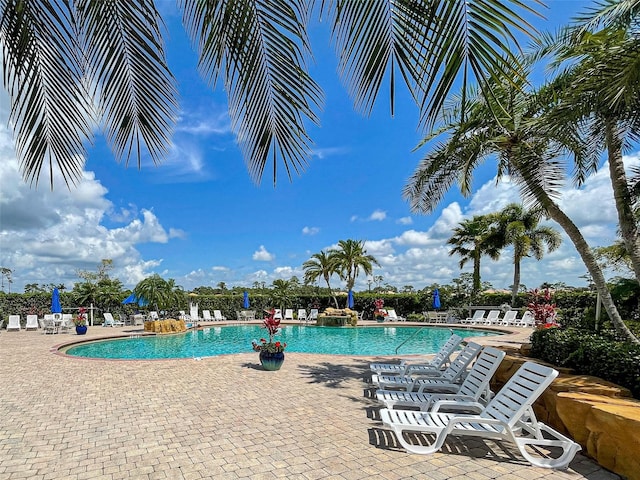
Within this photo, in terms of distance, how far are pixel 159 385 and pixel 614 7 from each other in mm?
9892

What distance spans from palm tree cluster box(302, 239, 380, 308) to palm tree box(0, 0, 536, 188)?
1097 inches

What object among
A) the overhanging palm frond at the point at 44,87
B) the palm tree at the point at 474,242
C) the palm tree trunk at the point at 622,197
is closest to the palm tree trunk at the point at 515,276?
the palm tree at the point at 474,242

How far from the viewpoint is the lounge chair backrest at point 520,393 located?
13.6ft

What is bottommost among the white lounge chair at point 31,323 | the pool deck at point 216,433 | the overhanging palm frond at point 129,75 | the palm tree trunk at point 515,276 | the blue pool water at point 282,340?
the blue pool water at point 282,340

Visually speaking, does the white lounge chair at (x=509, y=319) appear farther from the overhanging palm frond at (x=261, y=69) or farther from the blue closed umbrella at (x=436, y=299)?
the overhanging palm frond at (x=261, y=69)

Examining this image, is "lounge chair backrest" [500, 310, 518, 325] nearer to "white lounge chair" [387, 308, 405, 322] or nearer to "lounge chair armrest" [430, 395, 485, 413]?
"white lounge chair" [387, 308, 405, 322]

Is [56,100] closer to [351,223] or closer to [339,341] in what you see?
[339,341]

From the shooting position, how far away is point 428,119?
5.71ft

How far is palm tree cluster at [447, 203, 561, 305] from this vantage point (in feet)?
85.9

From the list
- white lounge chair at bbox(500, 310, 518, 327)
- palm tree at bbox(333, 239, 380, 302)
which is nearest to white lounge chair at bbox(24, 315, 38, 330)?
palm tree at bbox(333, 239, 380, 302)

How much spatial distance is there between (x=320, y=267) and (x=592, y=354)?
Answer: 84.5 ft

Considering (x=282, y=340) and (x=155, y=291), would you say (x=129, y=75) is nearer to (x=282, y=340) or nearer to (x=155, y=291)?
(x=282, y=340)

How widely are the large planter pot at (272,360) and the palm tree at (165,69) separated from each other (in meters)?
7.01

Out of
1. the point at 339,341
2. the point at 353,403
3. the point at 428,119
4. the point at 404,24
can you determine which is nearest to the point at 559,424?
the point at 353,403
